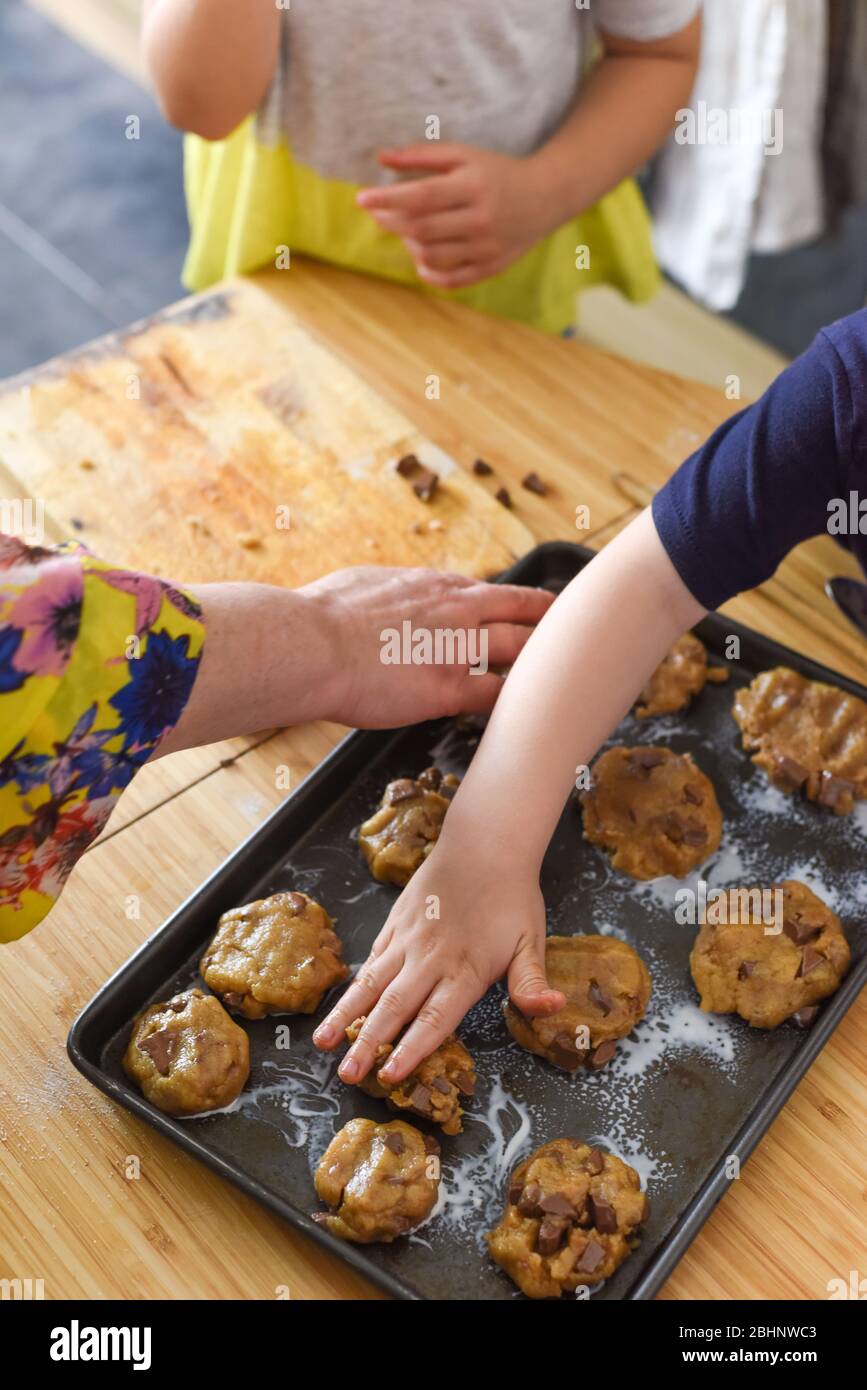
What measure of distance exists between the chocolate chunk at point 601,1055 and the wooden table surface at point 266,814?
0.11m

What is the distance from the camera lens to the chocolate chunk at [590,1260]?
780mm

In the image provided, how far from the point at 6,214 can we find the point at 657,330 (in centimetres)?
135

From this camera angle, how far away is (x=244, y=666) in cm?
91

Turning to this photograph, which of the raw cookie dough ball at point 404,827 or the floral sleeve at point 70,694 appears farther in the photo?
the raw cookie dough ball at point 404,827

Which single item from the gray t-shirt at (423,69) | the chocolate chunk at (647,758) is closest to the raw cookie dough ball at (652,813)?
the chocolate chunk at (647,758)

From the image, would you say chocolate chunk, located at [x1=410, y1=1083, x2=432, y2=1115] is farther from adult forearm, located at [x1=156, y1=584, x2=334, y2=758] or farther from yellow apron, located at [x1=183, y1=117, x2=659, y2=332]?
yellow apron, located at [x1=183, y1=117, x2=659, y2=332]

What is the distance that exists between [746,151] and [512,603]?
1259 millimetres

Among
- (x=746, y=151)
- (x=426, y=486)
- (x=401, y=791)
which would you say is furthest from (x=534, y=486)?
(x=746, y=151)

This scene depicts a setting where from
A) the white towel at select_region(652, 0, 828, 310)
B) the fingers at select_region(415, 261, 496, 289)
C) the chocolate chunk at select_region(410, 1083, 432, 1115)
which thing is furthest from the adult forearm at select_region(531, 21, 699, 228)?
the chocolate chunk at select_region(410, 1083, 432, 1115)

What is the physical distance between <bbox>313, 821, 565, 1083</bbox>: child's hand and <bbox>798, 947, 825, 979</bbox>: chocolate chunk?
179 millimetres

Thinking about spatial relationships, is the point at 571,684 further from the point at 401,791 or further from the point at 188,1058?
the point at 188,1058

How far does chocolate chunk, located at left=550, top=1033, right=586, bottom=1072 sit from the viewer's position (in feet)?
2.87

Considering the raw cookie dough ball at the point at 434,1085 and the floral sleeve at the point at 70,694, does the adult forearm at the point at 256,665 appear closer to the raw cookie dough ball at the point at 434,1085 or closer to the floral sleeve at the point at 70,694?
the floral sleeve at the point at 70,694

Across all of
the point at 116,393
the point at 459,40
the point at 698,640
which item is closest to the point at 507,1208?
the point at 698,640
